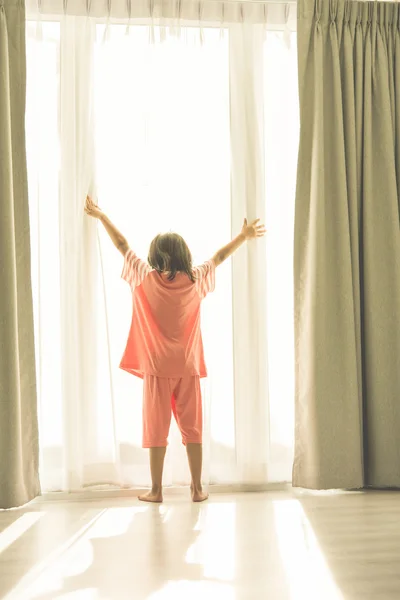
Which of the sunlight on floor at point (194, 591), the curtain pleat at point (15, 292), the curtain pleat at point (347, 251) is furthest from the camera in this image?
the curtain pleat at point (347, 251)

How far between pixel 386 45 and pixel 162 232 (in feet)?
4.55

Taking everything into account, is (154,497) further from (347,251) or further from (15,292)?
(347,251)

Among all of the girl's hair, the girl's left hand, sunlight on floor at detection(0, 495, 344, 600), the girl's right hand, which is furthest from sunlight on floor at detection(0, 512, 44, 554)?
the girl's right hand

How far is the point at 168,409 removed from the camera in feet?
9.71

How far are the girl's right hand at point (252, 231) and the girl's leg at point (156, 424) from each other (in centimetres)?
75

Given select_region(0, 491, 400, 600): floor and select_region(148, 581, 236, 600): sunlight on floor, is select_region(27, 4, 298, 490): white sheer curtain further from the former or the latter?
select_region(148, 581, 236, 600): sunlight on floor

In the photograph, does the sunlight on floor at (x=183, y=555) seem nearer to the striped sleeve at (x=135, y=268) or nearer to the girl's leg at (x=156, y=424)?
the girl's leg at (x=156, y=424)

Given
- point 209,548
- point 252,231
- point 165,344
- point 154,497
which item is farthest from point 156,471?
point 252,231

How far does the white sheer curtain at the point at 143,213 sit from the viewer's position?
10.0 feet

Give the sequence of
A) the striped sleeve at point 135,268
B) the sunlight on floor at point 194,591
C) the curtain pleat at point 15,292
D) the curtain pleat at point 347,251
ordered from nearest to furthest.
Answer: the sunlight on floor at point 194,591, the curtain pleat at point 15,292, the striped sleeve at point 135,268, the curtain pleat at point 347,251

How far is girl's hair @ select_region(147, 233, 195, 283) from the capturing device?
2918 millimetres

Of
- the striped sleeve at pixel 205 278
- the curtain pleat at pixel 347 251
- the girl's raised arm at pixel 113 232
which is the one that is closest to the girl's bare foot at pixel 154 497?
the curtain pleat at pixel 347 251

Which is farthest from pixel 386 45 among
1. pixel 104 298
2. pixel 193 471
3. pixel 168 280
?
pixel 193 471

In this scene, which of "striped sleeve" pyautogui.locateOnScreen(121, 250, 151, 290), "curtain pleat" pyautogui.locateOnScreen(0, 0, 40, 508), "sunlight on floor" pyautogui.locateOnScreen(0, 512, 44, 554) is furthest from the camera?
"striped sleeve" pyautogui.locateOnScreen(121, 250, 151, 290)
